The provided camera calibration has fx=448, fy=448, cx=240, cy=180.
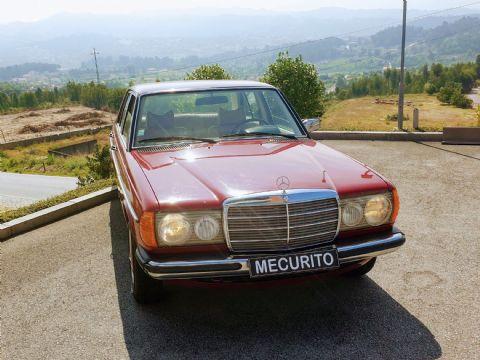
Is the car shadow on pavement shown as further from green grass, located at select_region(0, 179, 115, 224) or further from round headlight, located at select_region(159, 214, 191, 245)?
green grass, located at select_region(0, 179, 115, 224)

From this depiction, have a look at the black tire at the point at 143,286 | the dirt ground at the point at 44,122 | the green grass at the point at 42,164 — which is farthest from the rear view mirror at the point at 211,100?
the dirt ground at the point at 44,122

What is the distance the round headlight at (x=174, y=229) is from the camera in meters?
2.96

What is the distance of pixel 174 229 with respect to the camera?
297 centimetres

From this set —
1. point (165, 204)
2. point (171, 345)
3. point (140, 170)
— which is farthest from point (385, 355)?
point (140, 170)

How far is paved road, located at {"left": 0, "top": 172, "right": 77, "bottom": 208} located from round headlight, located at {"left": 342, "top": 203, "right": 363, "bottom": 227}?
18.0ft

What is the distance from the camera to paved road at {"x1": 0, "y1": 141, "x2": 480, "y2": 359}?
9.95ft

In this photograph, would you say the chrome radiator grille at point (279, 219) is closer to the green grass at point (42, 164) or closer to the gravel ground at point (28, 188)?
the gravel ground at point (28, 188)

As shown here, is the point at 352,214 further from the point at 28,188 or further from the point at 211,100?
the point at 28,188

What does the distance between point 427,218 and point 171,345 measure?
3.91 meters

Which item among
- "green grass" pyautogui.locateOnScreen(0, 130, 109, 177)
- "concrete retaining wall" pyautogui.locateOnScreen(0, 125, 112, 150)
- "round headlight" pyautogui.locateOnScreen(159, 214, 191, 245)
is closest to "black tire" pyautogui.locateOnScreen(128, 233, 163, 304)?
"round headlight" pyautogui.locateOnScreen(159, 214, 191, 245)

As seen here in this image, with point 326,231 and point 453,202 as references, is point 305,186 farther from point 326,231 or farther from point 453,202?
point 453,202

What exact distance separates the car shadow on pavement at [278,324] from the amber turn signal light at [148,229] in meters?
0.47

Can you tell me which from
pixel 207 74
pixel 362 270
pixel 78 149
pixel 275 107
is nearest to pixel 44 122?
pixel 78 149

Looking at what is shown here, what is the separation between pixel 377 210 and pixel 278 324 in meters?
1.12
